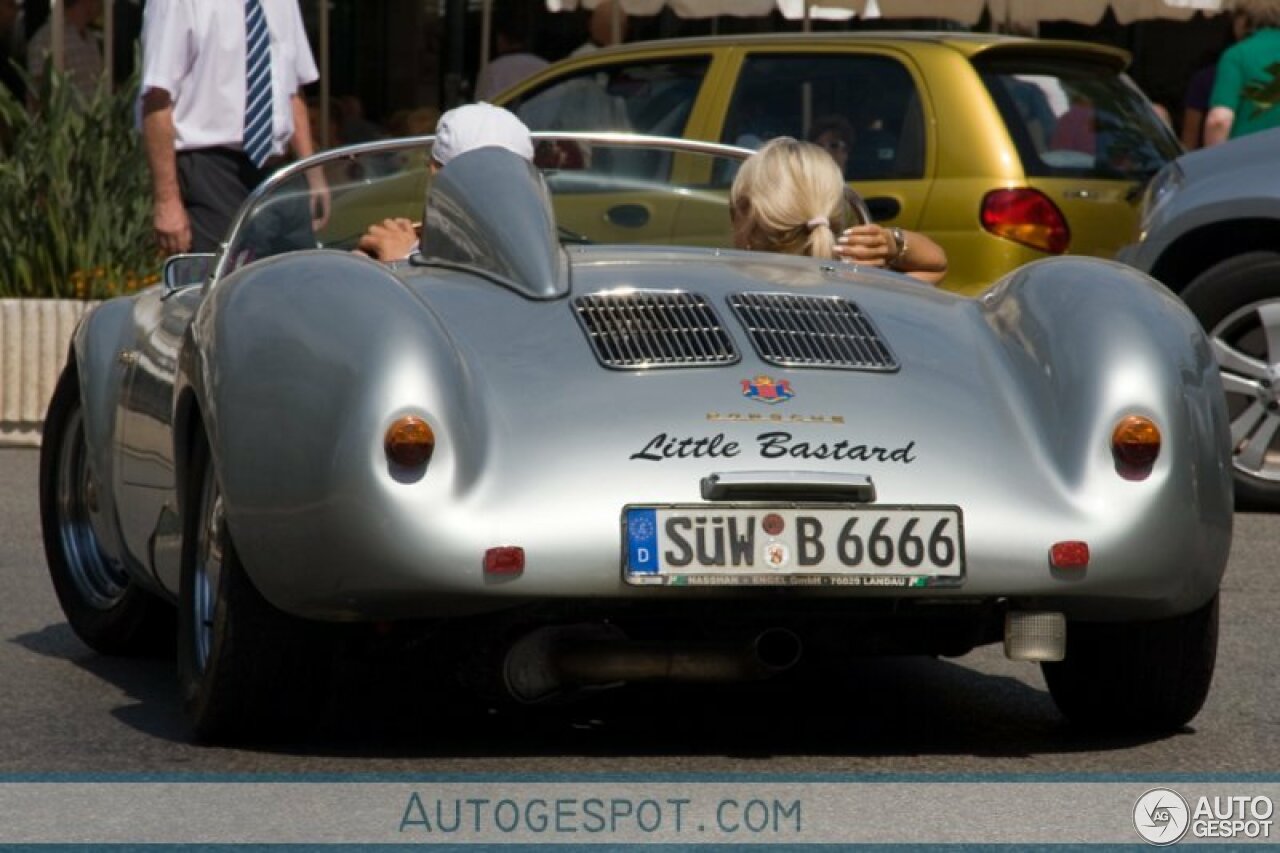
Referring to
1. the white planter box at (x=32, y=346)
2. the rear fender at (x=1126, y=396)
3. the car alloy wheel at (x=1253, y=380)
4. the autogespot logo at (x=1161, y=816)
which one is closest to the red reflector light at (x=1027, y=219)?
the car alloy wheel at (x=1253, y=380)

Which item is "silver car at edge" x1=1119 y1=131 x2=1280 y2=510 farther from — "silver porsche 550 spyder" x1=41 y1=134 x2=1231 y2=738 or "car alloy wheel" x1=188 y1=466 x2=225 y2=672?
"car alloy wheel" x1=188 y1=466 x2=225 y2=672

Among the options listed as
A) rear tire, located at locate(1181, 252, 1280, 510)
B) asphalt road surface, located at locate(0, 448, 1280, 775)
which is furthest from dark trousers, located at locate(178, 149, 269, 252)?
rear tire, located at locate(1181, 252, 1280, 510)

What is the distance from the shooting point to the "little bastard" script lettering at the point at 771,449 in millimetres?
4961

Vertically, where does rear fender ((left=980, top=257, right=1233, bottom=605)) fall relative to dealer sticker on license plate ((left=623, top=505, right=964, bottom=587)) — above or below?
above

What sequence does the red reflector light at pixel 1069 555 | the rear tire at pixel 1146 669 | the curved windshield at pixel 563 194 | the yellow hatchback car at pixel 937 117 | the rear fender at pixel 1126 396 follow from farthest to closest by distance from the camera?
the yellow hatchback car at pixel 937 117 → the curved windshield at pixel 563 194 → the rear tire at pixel 1146 669 → the rear fender at pixel 1126 396 → the red reflector light at pixel 1069 555

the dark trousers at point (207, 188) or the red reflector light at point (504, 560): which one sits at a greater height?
the red reflector light at point (504, 560)

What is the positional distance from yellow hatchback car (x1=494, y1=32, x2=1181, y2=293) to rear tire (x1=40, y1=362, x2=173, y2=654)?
4154mm

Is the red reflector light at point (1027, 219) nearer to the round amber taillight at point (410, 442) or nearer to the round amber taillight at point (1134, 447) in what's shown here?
the round amber taillight at point (1134, 447)

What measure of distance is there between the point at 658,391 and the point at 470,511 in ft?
1.37

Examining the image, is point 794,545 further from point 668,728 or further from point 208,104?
point 208,104

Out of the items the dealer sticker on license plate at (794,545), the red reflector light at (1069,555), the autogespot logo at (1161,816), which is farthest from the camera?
the red reflector light at (1069,555)

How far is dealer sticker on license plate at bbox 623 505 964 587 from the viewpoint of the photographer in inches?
192

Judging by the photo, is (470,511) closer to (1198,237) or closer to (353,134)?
(1198,237)

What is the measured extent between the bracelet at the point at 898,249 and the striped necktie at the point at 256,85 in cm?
345
